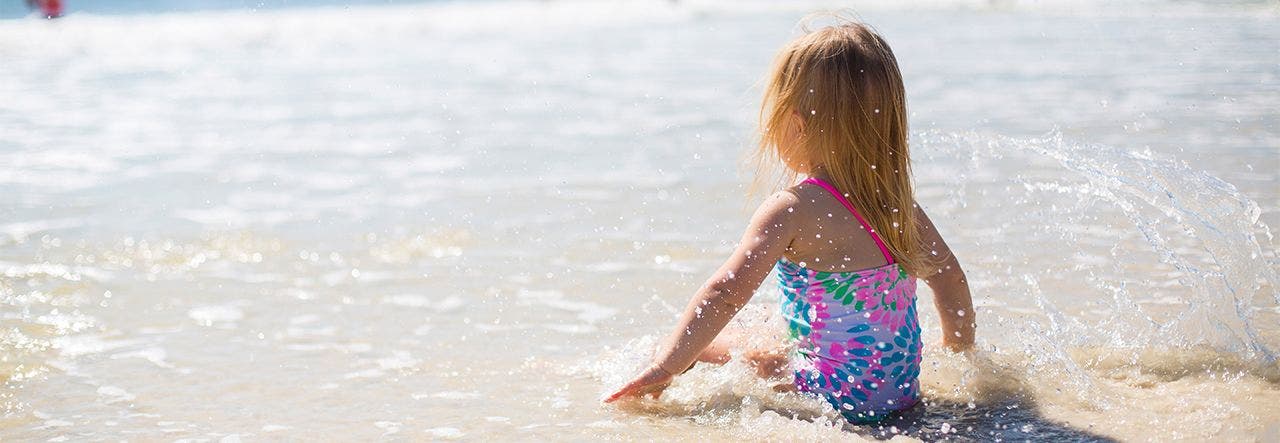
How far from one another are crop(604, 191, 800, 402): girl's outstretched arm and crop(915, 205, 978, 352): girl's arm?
0.46 metres

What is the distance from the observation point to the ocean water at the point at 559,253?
311 cm

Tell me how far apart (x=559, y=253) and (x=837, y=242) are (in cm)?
236

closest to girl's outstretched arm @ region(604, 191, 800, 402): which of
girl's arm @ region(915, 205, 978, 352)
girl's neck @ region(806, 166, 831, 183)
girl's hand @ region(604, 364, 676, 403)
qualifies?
girl's hand @ region(604, 364, 676, 403)

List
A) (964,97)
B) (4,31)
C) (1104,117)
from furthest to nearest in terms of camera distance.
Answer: (4,31) < (964,97) < (1104,117)

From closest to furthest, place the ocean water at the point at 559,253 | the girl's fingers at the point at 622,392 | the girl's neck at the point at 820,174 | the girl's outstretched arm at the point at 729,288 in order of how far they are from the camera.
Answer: the girl's outstretched arm at the point at 729,288 → the girl's neck at the point at 820,174 → the girl's fingers at the point at 622,392 → the ocean water at the point at 559,253

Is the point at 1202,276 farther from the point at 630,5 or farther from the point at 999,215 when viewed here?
the point at 630,5

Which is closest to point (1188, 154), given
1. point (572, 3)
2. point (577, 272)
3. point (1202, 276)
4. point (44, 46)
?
point (1202, 276)

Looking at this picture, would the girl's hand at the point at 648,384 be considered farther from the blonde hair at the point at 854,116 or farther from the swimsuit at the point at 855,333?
the blonde hair at the point at 854,116

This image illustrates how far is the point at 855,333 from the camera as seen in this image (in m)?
2.84

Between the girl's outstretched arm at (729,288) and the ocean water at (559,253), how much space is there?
0.62 ft

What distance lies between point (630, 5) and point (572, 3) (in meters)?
2.28

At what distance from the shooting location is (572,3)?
29.7 metres

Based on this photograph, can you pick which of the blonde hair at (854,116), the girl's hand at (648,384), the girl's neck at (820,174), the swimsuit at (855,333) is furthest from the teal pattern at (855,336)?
the girl's hand at (648,384)

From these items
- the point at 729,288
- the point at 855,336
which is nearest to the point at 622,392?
the point at 729,288
